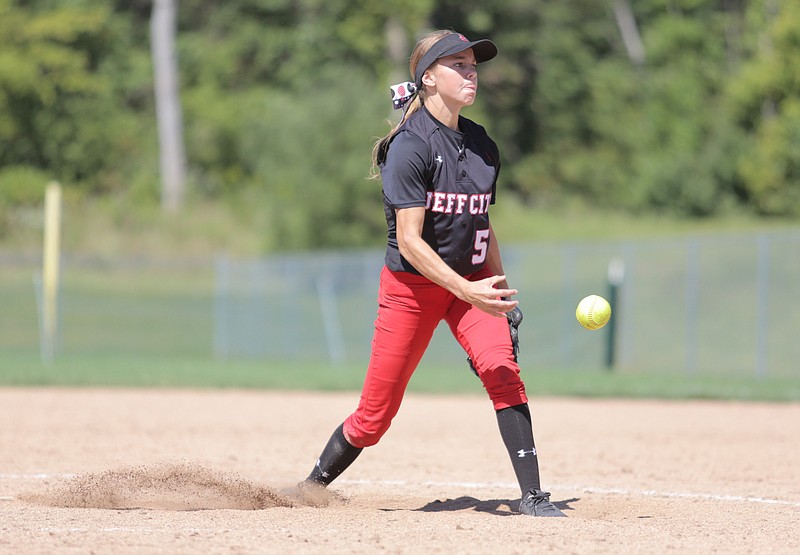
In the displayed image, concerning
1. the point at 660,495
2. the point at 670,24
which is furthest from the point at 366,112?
the point at 660,495

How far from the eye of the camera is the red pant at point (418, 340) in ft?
18.9

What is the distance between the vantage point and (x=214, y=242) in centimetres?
3164

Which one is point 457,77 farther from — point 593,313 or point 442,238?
point 593,313

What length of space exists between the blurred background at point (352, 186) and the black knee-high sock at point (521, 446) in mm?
6681

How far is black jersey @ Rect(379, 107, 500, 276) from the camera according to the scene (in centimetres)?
560

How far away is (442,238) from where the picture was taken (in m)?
5.75

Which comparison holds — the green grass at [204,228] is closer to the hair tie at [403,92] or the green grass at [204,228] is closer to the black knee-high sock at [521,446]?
→ the hair tie at [403,92]

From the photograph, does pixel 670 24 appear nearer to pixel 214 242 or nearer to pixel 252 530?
pixel 214 242

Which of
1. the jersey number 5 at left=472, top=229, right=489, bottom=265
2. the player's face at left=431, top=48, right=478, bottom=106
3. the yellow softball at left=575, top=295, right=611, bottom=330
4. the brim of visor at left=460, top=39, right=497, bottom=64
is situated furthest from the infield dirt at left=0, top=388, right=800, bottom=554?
the brim of visor at left=460, top=39, right=497, bottom=64

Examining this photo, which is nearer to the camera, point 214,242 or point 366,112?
point 366,112

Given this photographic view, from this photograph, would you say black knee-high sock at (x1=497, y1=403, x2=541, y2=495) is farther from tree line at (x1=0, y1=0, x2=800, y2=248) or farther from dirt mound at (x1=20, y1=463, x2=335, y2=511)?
tree line at (x1=0, y1=0, x2=800, y2=248)

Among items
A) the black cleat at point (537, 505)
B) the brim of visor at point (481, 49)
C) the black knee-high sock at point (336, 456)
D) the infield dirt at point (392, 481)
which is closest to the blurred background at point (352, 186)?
the infield dirt at point (392, 481)

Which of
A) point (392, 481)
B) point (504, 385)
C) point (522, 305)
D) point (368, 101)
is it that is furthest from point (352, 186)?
point (504, 385)

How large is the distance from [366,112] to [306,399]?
53.3 ft
